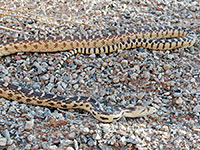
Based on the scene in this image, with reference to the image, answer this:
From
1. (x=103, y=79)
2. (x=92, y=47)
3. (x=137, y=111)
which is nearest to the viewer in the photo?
(x=137, y=111)

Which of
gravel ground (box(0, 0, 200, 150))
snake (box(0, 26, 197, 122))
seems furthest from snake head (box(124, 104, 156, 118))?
gravel ground (box(0, 0, 200, 150))

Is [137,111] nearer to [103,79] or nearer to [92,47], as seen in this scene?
[103,79]

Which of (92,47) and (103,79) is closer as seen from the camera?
(103,79)

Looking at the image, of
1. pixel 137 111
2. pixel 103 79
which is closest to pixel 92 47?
pixel 103 79

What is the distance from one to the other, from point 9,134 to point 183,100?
459 cm

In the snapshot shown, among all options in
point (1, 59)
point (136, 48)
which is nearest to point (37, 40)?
point (1, 59)

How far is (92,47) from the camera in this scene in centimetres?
902

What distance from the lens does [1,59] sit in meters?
8.32

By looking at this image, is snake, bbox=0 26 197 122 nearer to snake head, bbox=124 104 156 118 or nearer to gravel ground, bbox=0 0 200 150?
snake head, bbox=124 104 156 118

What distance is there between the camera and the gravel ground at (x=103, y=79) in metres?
5.46

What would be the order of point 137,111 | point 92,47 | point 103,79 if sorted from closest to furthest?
1. point 137,111
2. point 103,79
3. point 92,47

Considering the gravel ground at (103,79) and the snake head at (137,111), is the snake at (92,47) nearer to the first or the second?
the snake head at (137,111)

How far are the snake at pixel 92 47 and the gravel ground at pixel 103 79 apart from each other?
20cm

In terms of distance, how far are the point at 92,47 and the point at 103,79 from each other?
6.70 ft
